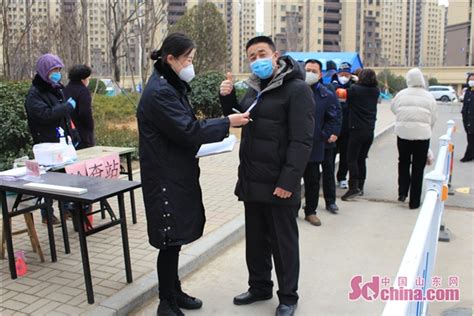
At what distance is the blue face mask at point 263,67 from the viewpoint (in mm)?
3543

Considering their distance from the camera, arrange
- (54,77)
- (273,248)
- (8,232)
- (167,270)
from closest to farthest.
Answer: (167,270) < (273,248) < (8,232) < (54,77)

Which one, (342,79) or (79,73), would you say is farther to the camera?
(342,79)

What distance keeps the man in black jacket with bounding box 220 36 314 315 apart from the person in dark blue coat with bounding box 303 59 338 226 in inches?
92.1

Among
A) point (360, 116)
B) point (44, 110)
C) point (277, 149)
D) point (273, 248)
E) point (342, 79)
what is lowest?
point (273, 248)

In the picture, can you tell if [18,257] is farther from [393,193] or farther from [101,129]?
[101,129]

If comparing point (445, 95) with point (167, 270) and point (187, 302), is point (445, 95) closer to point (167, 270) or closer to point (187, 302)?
point (187, 302)

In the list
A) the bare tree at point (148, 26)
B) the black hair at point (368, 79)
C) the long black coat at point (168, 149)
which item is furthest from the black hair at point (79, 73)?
the bare tree at point (148, 26)

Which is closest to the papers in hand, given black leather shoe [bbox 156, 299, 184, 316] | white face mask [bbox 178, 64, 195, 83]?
white face mask [bbox 178, 64, 195, 83]

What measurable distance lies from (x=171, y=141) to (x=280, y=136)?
820 millimetres

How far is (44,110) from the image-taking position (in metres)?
4.86

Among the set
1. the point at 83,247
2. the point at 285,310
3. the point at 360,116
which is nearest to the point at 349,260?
the point at 285,310

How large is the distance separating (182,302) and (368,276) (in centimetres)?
180

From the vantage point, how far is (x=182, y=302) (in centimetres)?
371

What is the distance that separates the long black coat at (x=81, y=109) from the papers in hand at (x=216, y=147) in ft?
10.2
